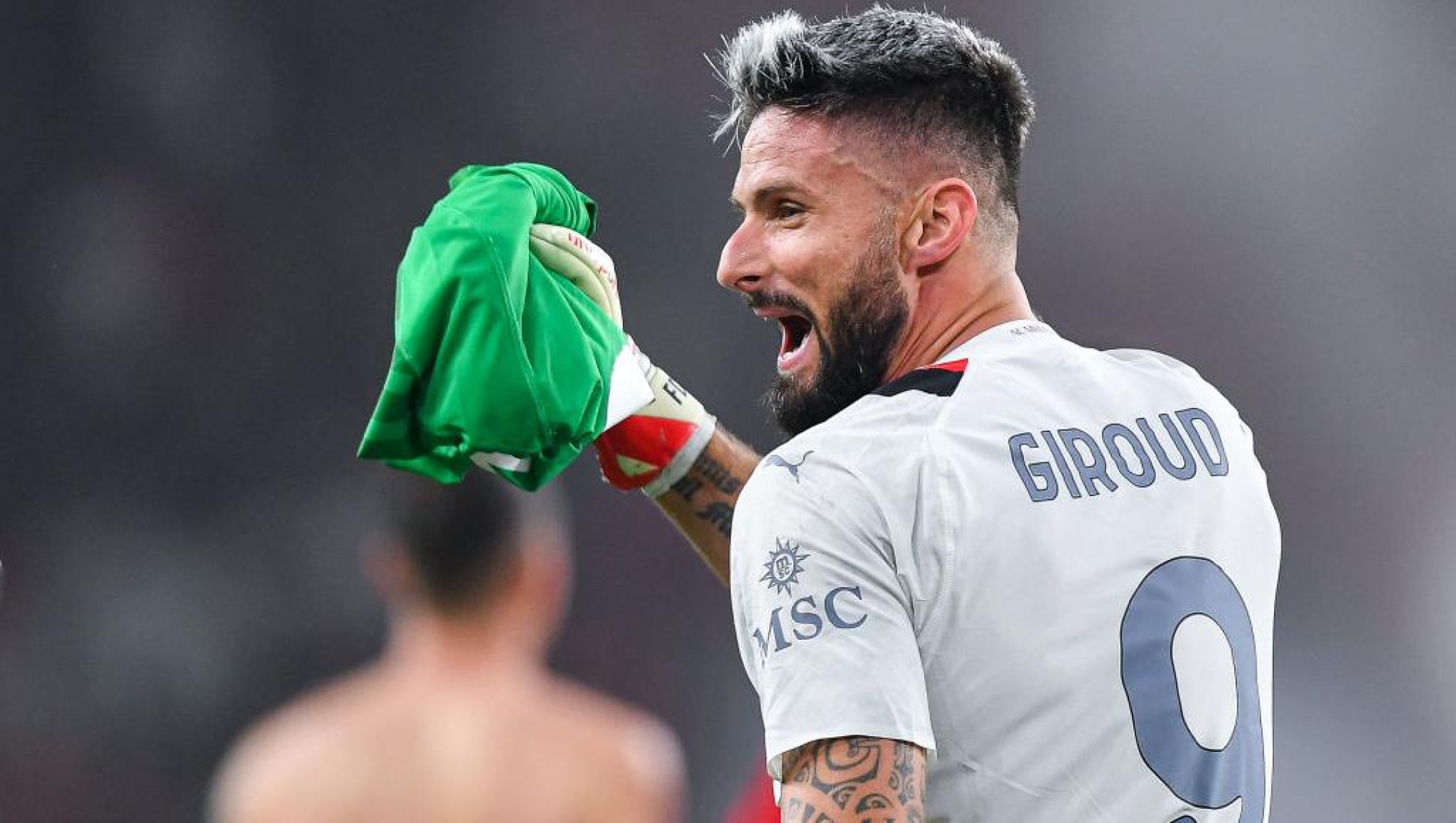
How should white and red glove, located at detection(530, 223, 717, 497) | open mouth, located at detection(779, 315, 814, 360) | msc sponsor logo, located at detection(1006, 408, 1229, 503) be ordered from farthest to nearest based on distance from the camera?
white and red glove, located at detection(530, 223, 717, 497), open mouth, located at detection(779, 315, 814, 360), msc sponsor logo, located at detection(1006, 408, 1229, 503)

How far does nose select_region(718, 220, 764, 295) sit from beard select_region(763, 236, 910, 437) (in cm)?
2

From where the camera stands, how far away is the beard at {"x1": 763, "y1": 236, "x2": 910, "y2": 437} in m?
1.12

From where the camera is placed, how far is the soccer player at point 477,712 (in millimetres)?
2100

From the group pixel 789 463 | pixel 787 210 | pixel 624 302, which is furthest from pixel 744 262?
pixel 624 302

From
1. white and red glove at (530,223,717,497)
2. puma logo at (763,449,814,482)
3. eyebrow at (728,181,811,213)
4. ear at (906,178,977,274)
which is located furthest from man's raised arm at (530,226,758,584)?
puma logo at (763,449,814,482)

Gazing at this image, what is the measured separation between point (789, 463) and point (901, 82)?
0.40 meters

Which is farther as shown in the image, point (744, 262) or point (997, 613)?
point (744, 262)

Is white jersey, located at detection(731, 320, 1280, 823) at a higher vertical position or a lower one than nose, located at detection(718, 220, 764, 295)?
lower

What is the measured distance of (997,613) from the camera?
0.88 metres

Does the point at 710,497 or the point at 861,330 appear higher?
the point at 861,330

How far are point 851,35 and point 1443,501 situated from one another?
Answer: 196 centimetres

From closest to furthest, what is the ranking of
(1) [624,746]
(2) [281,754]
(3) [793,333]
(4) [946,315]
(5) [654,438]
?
(4) [946,315] → (3) [793,333] → (5) [654,438] → (2) [281,754] → (1) [624,746]

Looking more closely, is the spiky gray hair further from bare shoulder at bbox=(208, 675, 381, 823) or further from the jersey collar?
bare shoulder at bbox=(208, 675, 381, 823)

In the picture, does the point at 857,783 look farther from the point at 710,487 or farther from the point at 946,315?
the point at 710,487
